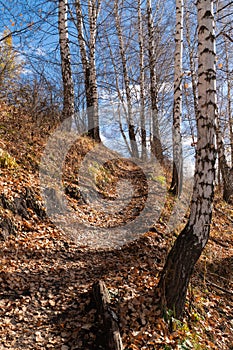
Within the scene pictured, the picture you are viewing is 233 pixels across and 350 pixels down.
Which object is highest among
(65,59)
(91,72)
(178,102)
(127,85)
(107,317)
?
(127,85)

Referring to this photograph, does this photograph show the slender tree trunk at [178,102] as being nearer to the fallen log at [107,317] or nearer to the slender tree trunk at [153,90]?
the slender tree trunk at [153,90]

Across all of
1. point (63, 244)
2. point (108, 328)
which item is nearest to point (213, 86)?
point (108, 328)

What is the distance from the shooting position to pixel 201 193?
358 centimetres

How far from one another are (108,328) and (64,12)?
8502mm

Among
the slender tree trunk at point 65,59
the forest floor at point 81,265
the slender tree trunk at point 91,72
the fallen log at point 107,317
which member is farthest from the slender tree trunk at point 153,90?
the fallen log at point 107,317

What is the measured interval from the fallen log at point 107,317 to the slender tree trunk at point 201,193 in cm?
78

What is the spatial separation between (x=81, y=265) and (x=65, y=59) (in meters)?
6.69

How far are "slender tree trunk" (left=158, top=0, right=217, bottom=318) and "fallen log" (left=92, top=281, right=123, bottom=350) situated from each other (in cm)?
78

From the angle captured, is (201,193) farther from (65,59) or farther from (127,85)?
(127,85)

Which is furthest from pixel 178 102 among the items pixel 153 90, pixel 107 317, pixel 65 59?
pixel 107 317

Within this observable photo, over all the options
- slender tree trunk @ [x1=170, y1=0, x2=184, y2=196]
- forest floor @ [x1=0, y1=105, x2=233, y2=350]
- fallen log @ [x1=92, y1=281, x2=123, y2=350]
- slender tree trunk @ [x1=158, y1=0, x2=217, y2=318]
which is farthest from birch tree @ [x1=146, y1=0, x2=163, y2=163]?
fallen log @ [x1=92, y1=281, x2=123, y2=350]

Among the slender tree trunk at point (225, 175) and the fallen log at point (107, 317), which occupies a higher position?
the slender tree trunk at point (225, 175)

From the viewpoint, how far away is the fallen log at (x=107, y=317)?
2912 mm

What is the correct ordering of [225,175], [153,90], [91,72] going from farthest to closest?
[153,90] < [91,72] < [225,175]
